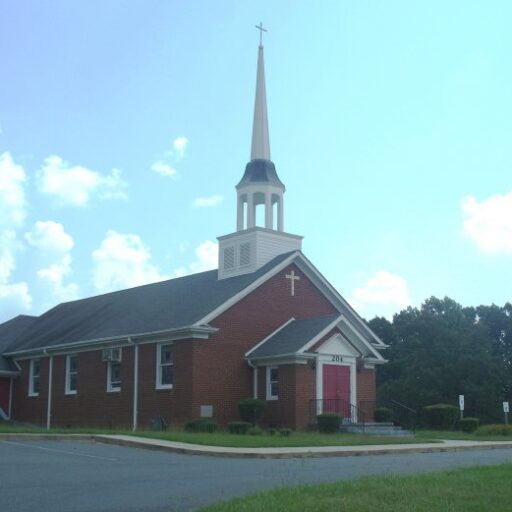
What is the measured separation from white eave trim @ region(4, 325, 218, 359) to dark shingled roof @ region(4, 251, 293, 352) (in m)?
0.24

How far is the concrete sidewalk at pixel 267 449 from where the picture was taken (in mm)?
18859

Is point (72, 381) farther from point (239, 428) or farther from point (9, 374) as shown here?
point (239, 428)

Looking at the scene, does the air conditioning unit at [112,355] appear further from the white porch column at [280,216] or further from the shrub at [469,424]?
the shrub at [469,424]

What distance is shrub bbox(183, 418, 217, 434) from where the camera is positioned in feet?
89.7

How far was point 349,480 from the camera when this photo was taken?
12.9 metres

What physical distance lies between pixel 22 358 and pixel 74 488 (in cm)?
2943

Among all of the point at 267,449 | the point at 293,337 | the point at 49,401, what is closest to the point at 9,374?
the point at 49,401

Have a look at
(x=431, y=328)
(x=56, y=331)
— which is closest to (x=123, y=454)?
(x=56, y=331)

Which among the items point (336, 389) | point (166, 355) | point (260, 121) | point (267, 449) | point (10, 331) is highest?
point (260, 121)

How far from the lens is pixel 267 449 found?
19531mm

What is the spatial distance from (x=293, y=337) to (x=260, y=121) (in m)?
10.8

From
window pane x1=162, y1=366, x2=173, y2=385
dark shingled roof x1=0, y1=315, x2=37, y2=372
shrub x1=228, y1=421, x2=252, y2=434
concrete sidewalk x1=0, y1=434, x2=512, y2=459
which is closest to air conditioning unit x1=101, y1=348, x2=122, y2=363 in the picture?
window pane x1=162, y1=366, x2=173, y2=385

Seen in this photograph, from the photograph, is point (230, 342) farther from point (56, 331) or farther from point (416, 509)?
point (416, 509)

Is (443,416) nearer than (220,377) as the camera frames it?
No
